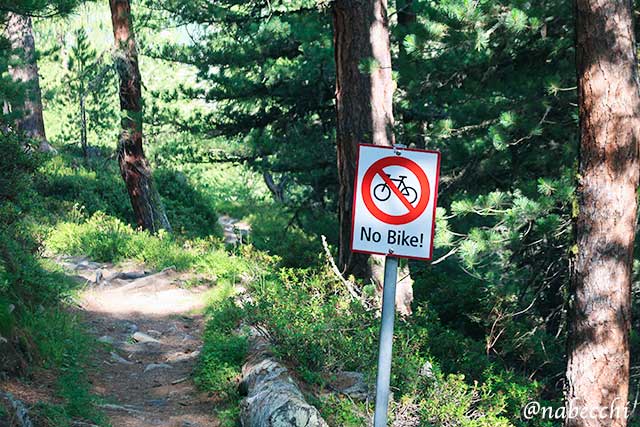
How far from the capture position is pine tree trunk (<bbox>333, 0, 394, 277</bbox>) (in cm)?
979

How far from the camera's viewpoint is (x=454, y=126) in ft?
33.0

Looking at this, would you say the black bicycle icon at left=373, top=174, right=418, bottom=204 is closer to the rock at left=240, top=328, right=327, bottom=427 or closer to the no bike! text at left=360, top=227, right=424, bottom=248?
the no bike! text at left=360, top=227, right=424, bottom=248

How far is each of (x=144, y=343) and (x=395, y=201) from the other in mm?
5380

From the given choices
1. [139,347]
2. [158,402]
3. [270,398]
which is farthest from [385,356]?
[139,347]

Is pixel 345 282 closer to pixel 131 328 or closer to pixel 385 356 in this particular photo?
pixel 131 328

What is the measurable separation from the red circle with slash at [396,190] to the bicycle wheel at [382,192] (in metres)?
0.02

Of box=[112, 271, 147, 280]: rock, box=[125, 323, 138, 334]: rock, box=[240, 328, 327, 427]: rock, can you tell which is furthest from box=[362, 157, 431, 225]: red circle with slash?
box=[112, 271, 147, 280]: rock

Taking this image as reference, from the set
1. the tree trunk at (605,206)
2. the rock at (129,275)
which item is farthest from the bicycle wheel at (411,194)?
the rock at (129,275)

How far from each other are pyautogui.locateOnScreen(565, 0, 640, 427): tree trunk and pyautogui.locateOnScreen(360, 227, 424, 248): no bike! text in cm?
265

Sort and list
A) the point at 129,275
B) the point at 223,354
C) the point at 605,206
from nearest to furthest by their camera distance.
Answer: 1. the point at 605,206
2. the point at 223,354
3. the point at 129,275

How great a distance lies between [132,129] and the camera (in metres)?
14.2

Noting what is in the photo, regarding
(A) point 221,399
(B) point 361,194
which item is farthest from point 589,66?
(A) point 221,399

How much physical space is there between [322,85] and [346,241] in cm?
476

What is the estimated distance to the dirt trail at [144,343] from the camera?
659cm
